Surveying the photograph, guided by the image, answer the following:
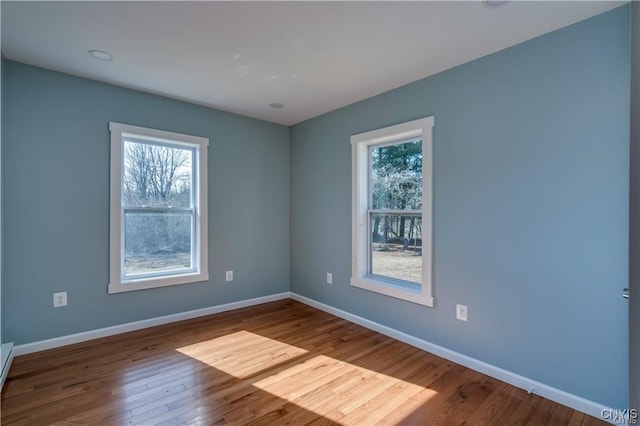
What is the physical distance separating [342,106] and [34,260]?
3322 mm

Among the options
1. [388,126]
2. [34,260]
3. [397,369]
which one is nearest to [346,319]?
[397,369]

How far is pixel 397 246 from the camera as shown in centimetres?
325

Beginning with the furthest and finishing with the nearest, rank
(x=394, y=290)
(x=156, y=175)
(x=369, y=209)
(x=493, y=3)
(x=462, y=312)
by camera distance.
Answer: (x=369, y=209), (x=156, y=175), (x=394, y=290), (x=462, y=312), (x=493, y=3)

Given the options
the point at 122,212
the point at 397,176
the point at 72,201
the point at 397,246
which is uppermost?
the point at 397,176

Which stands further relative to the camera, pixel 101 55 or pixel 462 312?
pixel 462 312

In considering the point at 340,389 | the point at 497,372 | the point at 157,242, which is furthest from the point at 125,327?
the point at 497,372

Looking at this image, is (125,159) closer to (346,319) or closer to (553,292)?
(346,319)

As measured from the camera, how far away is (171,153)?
353cm

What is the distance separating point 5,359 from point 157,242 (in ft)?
4.75

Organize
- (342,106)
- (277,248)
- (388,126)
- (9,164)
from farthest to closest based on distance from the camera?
1. (277,248)
2. (342,106)
3. (388,126)
4. (9,164)

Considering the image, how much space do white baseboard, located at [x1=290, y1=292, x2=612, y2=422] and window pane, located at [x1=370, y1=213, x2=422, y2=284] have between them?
1.76ft

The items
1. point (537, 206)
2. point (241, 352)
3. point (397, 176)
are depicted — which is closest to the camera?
point (537, 206)

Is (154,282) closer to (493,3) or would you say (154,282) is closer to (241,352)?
(241,352)

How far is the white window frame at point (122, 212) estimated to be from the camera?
306 cm
